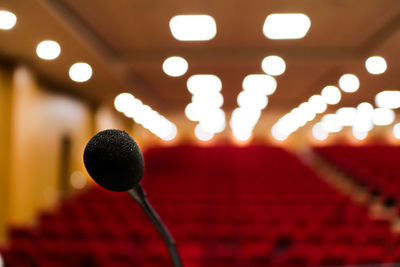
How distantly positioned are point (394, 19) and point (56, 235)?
208 inches

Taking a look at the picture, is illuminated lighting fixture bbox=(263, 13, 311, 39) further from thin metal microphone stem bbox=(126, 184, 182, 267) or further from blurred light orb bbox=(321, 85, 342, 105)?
thin metal microphone stem bbox=(126, 184, 182, 267)

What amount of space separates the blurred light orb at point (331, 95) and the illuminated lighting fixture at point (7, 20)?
7.09m

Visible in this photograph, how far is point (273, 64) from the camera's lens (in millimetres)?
7102

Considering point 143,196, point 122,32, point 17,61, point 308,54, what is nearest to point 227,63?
point 308,54

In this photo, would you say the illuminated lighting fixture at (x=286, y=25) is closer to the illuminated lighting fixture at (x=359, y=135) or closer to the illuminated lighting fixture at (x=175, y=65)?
the illuminated lighting fixture at (x=175, y=65)

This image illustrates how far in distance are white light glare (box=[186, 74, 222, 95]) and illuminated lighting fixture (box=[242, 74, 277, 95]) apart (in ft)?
2.01

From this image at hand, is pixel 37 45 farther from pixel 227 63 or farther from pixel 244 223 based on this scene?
pixel 244 223

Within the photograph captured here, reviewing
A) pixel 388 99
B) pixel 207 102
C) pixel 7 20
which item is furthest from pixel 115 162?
pixel 388 99

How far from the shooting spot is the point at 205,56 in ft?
22.7

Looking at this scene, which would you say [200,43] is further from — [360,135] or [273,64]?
[360,135]

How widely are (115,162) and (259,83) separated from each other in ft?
27.5

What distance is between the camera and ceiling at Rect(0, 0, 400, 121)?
490cm

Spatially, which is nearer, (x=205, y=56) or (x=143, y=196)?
(x=143, y=196)

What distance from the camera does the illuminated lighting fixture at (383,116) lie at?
12766 millimetres
